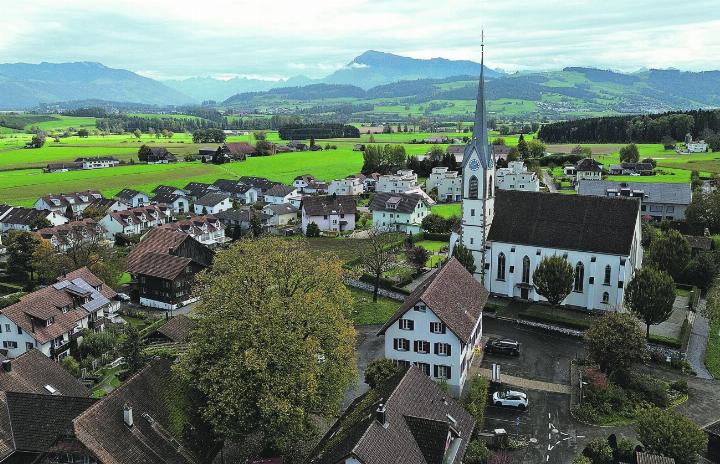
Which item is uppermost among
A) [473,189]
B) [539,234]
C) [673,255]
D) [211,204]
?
[473,189]

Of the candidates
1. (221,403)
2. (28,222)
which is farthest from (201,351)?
(28,222)

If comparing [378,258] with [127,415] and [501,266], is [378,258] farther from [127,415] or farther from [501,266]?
[127,415]

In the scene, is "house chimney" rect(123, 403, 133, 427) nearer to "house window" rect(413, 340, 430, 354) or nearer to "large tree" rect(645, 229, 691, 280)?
"house window" rect(413, 340, 430, 354)

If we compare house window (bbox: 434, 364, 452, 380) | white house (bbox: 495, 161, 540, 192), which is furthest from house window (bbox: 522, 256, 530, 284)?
white house (bbox: 495, 161, 540, 192)

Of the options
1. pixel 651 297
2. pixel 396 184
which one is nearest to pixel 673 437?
pixel 651 297

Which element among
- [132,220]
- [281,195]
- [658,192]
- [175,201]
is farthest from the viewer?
[281,195]

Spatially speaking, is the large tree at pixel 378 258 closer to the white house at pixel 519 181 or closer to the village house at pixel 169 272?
the village house at pixel 169 272

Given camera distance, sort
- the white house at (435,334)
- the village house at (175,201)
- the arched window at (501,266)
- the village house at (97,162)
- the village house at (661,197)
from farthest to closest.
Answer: the village house at (97,162)
the village house at (175,201)
the village house at (661,197)
the arched window at (501,266)
the white house at (435,334)

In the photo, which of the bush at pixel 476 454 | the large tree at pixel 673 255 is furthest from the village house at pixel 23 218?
the large tree at pixel 673 255
